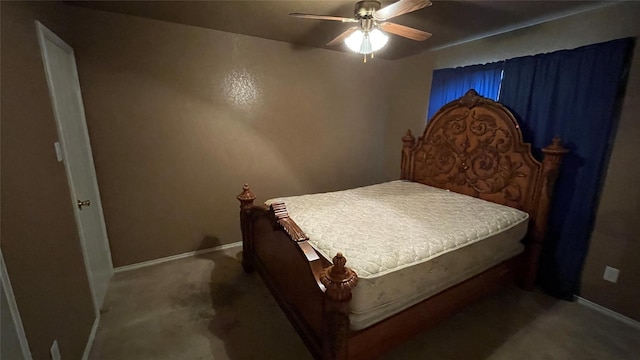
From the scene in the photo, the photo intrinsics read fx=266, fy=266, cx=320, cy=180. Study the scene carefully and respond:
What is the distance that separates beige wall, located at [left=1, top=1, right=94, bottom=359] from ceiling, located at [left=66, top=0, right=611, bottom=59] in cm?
87

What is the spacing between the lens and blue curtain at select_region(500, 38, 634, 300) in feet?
6.61

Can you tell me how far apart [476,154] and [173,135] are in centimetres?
313

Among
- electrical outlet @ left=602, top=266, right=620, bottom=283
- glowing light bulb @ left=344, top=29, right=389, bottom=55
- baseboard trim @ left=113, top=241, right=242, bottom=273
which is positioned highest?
glowing light bulb @ left=344, top=29, right=389, bottom=55

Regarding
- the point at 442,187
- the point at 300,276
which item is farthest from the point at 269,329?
the point at 442,187

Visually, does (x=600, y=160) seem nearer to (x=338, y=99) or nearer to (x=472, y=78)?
(x=472, y=78)

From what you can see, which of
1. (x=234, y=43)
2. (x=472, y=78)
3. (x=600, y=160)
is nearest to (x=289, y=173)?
(x=234, y=43)

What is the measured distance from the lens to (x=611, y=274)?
6.97ft

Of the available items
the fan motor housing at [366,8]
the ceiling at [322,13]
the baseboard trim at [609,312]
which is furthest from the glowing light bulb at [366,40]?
the baseboard trim at [609,312]

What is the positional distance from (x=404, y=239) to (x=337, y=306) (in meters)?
0.70

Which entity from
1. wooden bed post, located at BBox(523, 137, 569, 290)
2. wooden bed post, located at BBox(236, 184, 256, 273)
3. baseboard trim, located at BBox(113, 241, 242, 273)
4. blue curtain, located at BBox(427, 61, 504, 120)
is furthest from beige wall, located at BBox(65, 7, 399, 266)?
wooden bed post, located at BBox(523, 137, 569, 290)

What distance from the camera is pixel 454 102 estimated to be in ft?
9.57

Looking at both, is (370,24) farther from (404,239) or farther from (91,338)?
(91,338)

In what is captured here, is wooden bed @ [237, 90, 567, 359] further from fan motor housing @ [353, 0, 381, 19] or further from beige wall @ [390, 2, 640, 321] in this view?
fan motor housing @ [353, 0, 381, 19]

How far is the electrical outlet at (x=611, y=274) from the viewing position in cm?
210
